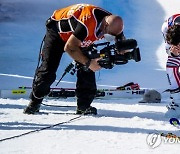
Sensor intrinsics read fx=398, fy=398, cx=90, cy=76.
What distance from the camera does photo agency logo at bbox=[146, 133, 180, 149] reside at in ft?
8.55

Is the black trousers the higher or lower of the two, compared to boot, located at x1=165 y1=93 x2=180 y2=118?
higher

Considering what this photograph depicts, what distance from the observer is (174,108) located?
3.85 meters

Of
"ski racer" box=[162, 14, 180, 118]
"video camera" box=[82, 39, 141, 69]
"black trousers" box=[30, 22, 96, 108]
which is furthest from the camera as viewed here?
"black trousers" box=[30, 22, 96, 108]

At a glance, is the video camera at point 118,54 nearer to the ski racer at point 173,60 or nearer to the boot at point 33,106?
the ski racer at point 173,60

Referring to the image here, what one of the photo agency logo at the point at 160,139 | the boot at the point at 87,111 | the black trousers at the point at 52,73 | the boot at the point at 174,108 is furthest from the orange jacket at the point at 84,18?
the photo agency logo at the point at 160,139

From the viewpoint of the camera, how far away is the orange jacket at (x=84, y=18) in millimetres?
3533

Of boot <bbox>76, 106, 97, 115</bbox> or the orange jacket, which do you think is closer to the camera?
the orange jacket

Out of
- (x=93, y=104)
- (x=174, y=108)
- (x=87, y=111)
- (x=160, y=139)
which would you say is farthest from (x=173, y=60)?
(x=160, y=139)

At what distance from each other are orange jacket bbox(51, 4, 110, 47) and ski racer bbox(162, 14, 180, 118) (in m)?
0.71

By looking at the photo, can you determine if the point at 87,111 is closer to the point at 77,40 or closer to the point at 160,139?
the point at 77,40

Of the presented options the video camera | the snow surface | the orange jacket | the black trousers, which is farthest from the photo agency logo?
the black trousers

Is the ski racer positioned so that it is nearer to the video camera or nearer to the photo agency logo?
the video camera

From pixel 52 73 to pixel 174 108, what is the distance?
1.27m

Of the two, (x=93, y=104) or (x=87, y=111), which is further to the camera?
(x=93, y=104)
